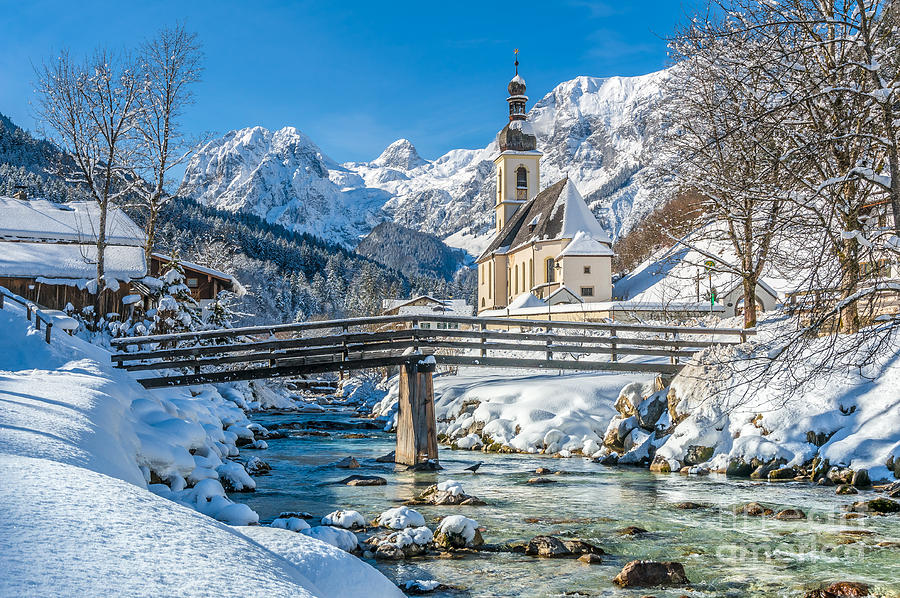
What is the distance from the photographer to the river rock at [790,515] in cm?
1191

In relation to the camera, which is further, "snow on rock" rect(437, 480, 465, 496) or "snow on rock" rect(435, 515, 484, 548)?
"snow on rock" rect(437, 480, 465, 496)

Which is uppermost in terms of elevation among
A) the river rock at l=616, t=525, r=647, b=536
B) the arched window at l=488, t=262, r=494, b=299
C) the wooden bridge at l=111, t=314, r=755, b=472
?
the arched window at l=488, t=262, r=494, b=299

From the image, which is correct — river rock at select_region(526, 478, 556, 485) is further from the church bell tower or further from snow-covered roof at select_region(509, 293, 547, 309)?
the church bell tower

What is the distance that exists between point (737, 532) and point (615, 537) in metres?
1.89

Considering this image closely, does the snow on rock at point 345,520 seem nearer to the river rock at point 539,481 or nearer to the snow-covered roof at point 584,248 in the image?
the river rock at point 539,481

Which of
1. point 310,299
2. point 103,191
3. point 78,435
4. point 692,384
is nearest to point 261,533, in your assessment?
point 78,435

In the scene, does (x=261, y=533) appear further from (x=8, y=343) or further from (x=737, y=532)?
(x=8, y=343)

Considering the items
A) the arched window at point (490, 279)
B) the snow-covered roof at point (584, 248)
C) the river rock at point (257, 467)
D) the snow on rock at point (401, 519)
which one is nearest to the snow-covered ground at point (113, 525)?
the snow on rock at point (401, 519)

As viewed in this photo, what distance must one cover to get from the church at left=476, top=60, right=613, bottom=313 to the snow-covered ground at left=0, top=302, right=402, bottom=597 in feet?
135

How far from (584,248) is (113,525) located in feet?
165

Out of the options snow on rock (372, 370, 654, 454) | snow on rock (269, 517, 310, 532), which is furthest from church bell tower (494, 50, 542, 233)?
snow on rock (269, 517, 310, 532)

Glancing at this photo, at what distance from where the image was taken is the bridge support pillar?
60.5 feet

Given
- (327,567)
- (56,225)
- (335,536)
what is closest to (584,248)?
(56,225)

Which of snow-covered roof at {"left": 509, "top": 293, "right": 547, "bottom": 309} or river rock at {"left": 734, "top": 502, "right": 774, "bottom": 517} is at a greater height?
snow-covered roof at {"left": 509, "top": 293, "right": 547, "bottom": 309}
